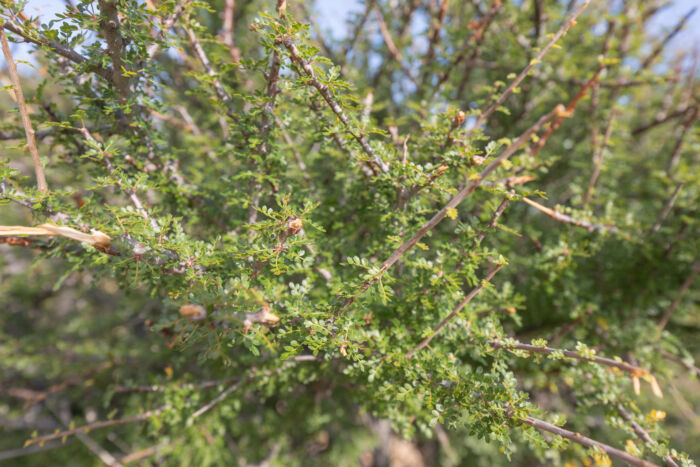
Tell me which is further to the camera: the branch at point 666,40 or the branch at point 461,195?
the branch at point 666,40

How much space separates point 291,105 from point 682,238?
2.52 metres

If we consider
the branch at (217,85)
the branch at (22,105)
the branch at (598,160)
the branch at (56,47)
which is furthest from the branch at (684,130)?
the branch at (22,105)

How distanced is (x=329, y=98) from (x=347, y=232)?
793 millimetres

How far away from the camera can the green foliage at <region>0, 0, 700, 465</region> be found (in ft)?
3.82

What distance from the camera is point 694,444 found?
3.78 m

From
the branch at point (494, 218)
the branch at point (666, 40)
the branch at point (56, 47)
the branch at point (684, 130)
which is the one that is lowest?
the branch at point (494, 218)

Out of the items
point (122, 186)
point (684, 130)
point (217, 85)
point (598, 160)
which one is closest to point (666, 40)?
point (684, 130)

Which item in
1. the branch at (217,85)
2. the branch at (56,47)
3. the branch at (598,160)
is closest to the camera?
the branch at (56,47)

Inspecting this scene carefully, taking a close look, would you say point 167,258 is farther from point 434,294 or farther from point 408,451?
point 408,451

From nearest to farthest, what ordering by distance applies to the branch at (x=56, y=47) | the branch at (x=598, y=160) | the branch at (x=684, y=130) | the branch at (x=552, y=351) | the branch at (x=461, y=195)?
1. the branch at (x=461, y=195)
2. the branch at (x=552, y=351)
3. the branch at (x=56, y=47)
4. the branch at (x=598, y=160)
5. the branch at (x=684, y=130)

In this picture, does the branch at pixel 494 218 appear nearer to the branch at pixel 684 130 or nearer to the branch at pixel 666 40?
the branch at pixel 684 130

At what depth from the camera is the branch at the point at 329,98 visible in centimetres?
107

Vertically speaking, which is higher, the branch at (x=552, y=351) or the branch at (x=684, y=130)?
the branch at (x=684, y=130)

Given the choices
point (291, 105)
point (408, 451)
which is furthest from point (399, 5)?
point (408, 451)
